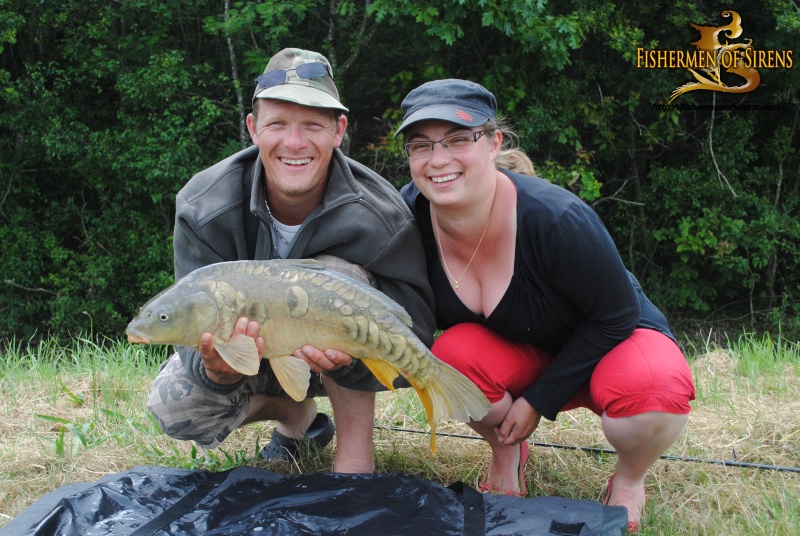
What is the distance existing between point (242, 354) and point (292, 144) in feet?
2.15

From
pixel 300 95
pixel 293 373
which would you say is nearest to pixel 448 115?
pixel 300 95

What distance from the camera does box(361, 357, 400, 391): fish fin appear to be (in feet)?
7.06

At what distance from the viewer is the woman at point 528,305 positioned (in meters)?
2.18

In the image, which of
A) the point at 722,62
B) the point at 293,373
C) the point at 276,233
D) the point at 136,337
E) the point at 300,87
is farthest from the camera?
the point at 722,62

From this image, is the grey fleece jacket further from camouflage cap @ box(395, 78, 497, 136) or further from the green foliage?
the green foliage

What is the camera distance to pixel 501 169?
8.14 ft

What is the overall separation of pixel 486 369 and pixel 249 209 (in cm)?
87

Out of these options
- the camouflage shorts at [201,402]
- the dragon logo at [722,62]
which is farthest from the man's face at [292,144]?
the dragon logo at [722,62]

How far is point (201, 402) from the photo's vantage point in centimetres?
246

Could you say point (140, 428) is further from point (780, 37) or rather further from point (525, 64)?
point (780, 37)

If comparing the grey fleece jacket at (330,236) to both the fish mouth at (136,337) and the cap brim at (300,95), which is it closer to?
the cap brim at (300,95)

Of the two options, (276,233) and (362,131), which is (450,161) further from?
(362,131)

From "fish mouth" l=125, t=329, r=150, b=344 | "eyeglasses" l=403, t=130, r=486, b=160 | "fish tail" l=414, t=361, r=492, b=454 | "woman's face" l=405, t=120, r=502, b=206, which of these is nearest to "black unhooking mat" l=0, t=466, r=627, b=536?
"fish tail" l=414, t=361, r=492, b=454

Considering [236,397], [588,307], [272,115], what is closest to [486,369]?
[588,307]
